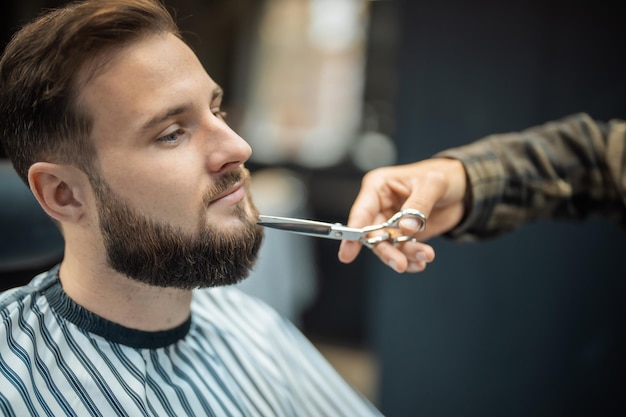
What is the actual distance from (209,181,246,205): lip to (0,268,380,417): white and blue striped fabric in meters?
0.27

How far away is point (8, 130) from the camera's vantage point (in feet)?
3.27

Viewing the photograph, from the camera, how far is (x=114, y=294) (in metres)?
1.01

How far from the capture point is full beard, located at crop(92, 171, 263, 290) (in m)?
0.96

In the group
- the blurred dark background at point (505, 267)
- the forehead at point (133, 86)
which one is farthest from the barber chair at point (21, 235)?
the blurred dark background at point (505, 267)

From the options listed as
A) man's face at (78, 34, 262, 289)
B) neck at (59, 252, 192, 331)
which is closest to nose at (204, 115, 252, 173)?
man's face at (78, 34, 262, 289)

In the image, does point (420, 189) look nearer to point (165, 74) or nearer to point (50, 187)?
point (165, 74)

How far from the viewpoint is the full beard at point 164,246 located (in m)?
0.96

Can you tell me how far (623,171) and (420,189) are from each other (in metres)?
0.50

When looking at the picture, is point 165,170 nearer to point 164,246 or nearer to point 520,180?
point 164,246

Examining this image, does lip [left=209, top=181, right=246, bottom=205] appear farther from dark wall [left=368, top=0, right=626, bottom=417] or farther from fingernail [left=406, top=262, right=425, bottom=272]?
dark wall [left=368, top=0, right=626, bottom=417]

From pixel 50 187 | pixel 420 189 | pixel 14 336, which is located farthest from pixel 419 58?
pixel 14 336

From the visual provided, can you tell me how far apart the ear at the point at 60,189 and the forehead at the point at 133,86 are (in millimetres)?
96

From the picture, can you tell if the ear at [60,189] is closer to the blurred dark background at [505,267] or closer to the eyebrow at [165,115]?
the eyebrow at [165,115]

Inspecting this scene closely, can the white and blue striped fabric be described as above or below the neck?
below
